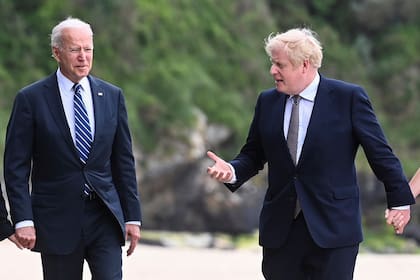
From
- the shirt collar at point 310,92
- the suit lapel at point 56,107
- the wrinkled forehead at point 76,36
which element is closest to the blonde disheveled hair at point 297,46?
the shirt collar at point 310,92

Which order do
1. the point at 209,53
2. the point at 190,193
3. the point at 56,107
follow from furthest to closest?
the point at 209,53
the point at 190,193
the point at 56,107

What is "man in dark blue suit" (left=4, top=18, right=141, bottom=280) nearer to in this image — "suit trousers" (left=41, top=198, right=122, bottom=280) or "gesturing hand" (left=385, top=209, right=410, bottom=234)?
"suit trousers" (left=41, top=198, right=122, bottom=280)

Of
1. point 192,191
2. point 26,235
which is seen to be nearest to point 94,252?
point 26,235

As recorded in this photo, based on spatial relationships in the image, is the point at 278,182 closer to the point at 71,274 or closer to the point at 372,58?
the point at 71,274

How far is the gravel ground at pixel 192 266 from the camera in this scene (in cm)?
1042

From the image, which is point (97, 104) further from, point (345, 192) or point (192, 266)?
point (192, 266)

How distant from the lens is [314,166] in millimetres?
5809

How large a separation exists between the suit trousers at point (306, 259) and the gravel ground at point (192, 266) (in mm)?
4494

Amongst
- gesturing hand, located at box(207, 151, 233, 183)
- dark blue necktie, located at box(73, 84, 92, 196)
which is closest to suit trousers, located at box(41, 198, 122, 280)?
dark blue necktie, located at box(73, 84, 92, 196)

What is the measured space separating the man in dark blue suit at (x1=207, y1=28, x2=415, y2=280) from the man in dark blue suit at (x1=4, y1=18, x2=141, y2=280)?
2.08 feet

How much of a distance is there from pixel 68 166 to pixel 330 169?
136cm

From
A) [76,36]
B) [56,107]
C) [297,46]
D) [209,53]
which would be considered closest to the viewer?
[297,46]

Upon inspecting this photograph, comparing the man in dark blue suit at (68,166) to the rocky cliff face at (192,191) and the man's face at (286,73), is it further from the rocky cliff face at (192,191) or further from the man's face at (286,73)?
the rocky cliff face at (192,191)

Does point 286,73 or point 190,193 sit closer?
point 286,73
